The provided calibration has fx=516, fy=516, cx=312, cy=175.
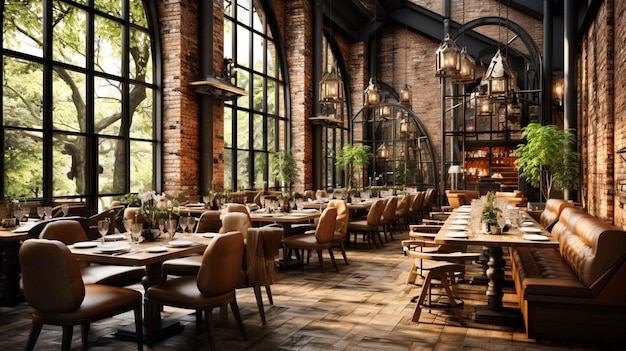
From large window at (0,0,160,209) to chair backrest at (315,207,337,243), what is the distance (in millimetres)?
3734

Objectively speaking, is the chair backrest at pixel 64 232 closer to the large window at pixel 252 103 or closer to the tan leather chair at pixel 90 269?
the tan leather chair at pixel 90 269

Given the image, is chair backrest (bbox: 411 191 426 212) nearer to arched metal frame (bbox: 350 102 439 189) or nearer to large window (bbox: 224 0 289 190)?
large window (bbox: 224 0 289 190)

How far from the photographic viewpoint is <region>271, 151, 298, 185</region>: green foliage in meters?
12.6

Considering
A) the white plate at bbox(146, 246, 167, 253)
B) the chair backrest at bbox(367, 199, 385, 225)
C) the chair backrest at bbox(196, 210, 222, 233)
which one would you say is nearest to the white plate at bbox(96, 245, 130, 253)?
the white plate at bbox(146, 246, 167, 253)

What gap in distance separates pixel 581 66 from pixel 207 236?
1093 cm

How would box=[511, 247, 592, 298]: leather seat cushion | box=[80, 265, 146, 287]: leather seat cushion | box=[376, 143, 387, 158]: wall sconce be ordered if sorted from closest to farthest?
box=[511, 247, 592, 298]: leather seat cushion → box=[80, 265, 146, 287]: leather seat cushion → box=[376, 143, 387, 158]: wall sconce

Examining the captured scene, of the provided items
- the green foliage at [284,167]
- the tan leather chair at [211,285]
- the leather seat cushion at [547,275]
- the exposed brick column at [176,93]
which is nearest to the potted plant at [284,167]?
the green foliage at [284,167]

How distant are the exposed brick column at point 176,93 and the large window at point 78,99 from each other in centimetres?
23

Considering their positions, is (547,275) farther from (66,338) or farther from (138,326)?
(66,338)

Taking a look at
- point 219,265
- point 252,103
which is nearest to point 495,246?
point 219,265

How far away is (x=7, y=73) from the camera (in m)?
6.71

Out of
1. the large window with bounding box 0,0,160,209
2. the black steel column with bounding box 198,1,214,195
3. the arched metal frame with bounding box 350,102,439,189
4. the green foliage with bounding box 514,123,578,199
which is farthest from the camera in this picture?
the arched metal frame with bounding box 350,102,439,189

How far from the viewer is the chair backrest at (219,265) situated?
333 cm

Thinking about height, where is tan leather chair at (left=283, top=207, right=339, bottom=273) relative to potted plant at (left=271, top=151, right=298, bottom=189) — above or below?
below
